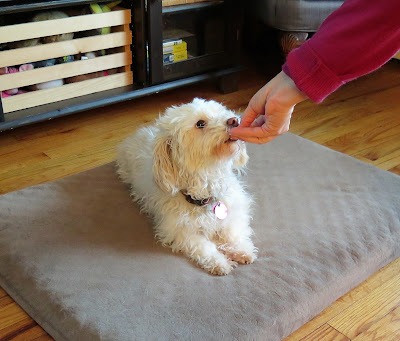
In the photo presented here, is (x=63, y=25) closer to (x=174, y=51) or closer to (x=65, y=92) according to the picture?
(x=65, y=92)

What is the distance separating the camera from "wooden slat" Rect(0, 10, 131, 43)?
2.35 m

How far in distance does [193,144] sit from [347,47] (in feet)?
2.63

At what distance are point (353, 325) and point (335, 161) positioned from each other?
89cm

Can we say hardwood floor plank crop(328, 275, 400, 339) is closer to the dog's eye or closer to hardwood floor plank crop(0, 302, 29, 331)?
Result: the dog's eye

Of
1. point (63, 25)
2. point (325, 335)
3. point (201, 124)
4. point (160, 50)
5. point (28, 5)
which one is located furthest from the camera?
point (160, 50)

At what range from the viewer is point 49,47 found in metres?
2.48

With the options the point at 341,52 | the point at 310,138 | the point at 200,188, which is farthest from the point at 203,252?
the point at 310,138

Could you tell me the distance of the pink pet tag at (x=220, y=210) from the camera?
1.79 meters

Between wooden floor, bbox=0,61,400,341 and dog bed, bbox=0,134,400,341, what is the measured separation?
A: 48mm

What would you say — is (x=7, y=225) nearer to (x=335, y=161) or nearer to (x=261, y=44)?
(x=335, y=161)

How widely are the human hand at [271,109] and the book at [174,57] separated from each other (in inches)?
67.1

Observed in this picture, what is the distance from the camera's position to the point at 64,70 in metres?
2.56

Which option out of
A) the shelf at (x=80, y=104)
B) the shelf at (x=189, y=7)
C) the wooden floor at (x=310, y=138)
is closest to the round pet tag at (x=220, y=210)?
the wooden floor at (x=310, y=138)

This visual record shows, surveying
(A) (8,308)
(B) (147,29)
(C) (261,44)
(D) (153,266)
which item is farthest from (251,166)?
(C) (261,44)
